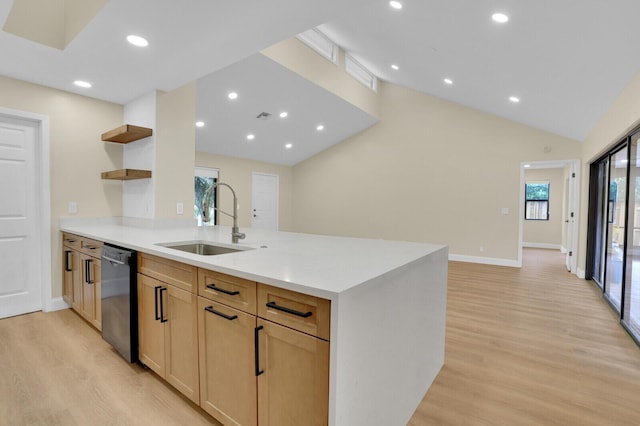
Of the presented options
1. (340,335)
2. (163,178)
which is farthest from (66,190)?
(340,335)

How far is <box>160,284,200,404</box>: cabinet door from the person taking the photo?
1.62m

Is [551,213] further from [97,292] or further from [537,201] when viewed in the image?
[97,292]

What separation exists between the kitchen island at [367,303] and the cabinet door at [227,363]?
219 mm

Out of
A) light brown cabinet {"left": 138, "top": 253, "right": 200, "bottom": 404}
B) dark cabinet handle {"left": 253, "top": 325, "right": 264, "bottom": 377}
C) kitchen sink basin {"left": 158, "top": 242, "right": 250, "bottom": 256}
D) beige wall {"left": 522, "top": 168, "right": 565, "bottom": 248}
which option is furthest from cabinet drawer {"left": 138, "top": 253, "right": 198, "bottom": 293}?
beige wall {"left": 522, "top": 168, "right": 565, "bottom": 248}

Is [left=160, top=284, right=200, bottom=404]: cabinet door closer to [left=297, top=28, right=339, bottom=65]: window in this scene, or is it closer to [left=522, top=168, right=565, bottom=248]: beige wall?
[left=297, top=28, right=339, bottom=65]: window

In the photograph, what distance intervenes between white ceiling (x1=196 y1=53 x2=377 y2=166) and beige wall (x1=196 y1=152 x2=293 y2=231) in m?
0.20

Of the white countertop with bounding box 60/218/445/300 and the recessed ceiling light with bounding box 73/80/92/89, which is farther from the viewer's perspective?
the recessed ceiling light with bounding box 73/80/92/89

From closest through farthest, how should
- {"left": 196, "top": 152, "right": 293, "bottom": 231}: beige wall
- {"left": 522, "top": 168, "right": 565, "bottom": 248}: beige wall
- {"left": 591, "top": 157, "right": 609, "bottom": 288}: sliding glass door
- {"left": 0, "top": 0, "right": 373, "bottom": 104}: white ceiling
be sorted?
{"left": 0, "top": 0, "right": 373, "bottom": 104}: white ceiling, {"left": 591, "top": 157, "right": 609, "bottom": 288}: sliding glass door, {"left": 196, "top": 152, "right": 293, "bottom": 231}: beige wall, {"left": 522, "top": 168, "right": 565, "bottom": 248}: beige wall

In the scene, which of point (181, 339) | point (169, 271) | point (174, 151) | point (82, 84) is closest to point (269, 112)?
point (174, 151)

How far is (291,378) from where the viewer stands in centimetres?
117

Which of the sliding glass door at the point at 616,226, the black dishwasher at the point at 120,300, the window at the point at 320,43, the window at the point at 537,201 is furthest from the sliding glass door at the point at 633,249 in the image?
the window at the point at 537,201

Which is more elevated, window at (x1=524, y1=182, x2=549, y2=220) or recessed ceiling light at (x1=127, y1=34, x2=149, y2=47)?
recessed ceiling light at (x1=127, y1=34, x2=149, y2=47)

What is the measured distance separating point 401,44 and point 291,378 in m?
4.27

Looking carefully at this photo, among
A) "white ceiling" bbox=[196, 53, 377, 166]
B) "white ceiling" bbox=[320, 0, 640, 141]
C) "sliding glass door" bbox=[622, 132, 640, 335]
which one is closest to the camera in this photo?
"white ceiling" bbox=[320, 0, 640, 141]
